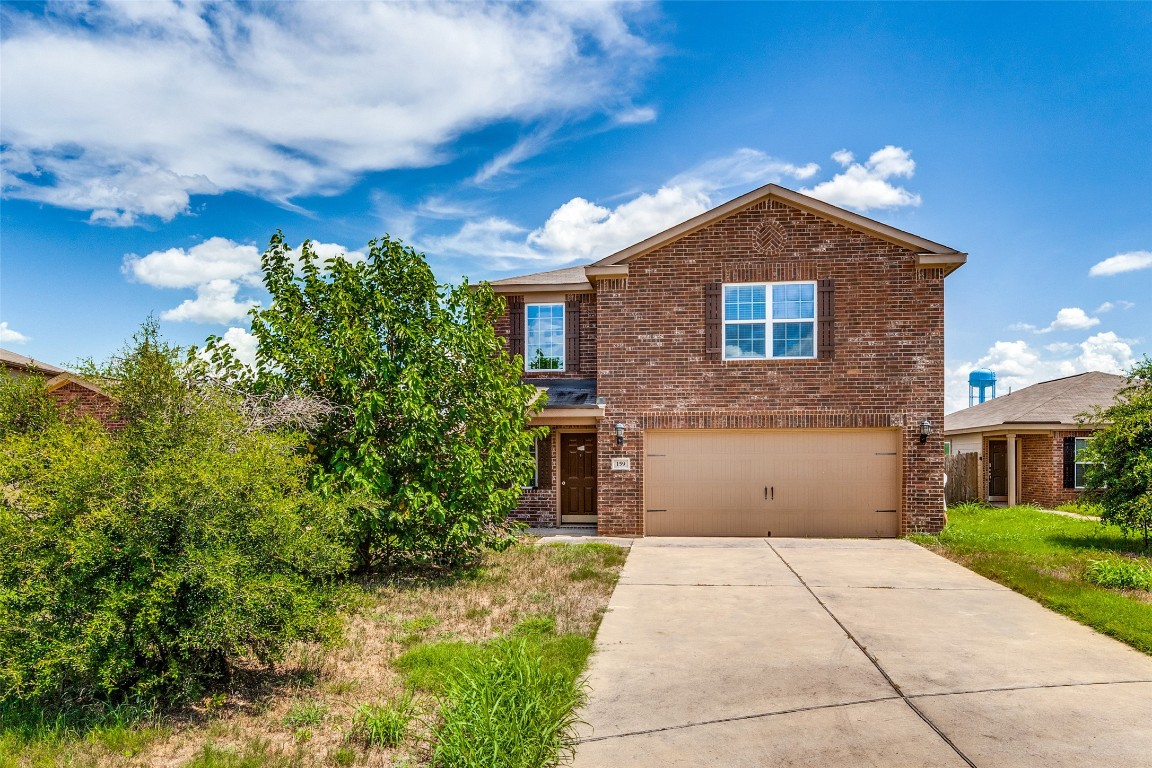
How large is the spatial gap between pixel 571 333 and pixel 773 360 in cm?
439

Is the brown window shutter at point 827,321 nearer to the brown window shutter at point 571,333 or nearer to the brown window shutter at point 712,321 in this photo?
the brown window shutter at point 712,321

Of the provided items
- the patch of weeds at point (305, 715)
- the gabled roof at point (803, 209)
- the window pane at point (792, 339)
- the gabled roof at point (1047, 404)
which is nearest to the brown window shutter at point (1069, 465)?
the gabled roof at point (1047, 404)

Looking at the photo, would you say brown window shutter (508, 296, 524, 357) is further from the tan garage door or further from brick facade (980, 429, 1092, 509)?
brick facade (980, 429, 1092, 509)

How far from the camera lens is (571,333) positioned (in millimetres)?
15195

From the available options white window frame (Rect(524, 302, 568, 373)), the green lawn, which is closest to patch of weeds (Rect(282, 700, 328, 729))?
the green lawn

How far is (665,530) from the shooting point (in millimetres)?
13844

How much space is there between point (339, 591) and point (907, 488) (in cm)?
1143

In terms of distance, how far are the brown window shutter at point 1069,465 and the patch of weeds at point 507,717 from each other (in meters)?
19.9

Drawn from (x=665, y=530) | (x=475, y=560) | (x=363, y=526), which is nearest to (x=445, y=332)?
(x=363, y=526)

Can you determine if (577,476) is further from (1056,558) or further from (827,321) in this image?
(1056,558)

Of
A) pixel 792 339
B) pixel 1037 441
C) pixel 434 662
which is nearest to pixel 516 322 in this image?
pixel 792 339

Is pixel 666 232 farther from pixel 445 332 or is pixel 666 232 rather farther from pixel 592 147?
pixel 445 332

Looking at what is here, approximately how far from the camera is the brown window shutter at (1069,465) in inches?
766

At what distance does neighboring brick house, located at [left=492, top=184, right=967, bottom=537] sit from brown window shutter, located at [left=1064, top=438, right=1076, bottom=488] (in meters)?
Result: 9.21
